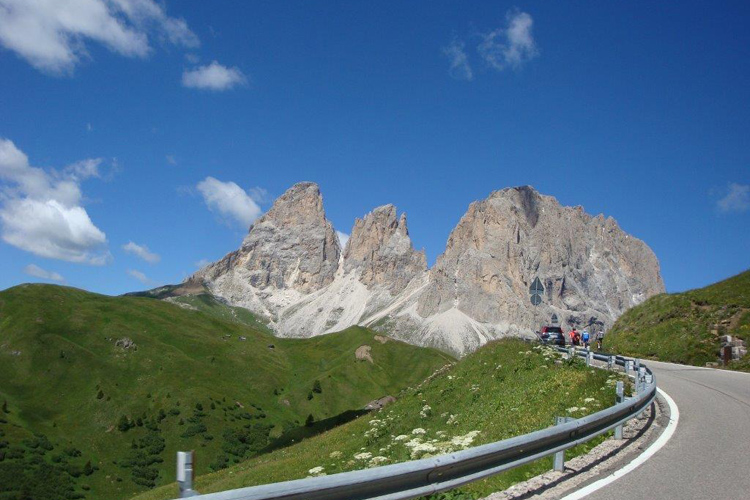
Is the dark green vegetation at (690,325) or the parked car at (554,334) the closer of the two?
the dark green vegetation at (690,325)

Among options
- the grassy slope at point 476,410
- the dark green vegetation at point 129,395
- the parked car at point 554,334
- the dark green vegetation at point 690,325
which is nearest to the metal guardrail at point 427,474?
the grassy slope at point 476,410

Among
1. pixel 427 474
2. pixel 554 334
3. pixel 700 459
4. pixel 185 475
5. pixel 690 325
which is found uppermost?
pixel 554 334

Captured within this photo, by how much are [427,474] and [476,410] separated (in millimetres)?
16545

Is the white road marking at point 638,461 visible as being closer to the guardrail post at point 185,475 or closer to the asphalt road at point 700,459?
the asphalt road at point 700,459

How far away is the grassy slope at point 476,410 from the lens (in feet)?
54.5

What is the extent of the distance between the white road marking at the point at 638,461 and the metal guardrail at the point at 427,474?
0.92 meters

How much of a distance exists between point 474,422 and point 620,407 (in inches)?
333

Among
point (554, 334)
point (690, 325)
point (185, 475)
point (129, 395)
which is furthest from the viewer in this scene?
point (129, 395)

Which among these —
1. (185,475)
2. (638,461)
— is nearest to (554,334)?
(638,461)

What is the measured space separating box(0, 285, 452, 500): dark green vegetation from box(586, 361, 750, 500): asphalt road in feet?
333

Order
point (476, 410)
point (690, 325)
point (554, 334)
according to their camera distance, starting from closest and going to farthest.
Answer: point (476, 410), point (690, 325), point (554, 334)

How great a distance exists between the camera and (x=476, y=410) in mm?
23359

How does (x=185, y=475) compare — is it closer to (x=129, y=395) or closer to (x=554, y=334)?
(x=554, y=334)

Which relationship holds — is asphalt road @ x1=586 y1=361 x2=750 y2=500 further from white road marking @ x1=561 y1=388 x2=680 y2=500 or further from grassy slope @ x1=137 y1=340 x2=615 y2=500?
grassy slope @ x1=137 y1=340 x2=615 y2=500
